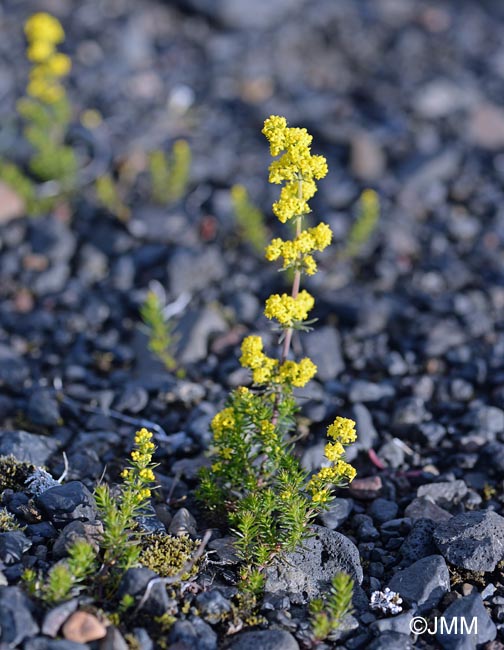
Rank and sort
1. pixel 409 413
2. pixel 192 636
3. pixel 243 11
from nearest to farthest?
pixel 192 636 < pixel 409 413 < pixel 243 11

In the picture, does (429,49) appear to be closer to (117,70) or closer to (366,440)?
(117,70)

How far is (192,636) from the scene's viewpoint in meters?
4.27

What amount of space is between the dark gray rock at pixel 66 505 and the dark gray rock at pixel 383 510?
6.27ft

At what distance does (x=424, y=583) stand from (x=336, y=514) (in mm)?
806

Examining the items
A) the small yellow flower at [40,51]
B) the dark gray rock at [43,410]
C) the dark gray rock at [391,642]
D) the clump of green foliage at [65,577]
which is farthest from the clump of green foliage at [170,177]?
the dark gray rock at [391,642]

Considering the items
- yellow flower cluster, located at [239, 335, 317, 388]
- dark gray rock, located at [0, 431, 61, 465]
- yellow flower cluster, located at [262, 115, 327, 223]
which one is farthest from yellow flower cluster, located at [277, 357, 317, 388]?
dark gray rock, located at [0, 431, 61, 465]

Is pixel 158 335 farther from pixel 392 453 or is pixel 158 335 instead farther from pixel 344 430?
pixel 344 430

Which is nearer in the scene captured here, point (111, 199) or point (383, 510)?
point (383, 510)

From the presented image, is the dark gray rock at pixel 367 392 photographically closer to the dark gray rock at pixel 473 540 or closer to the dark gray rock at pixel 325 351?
the dark gray rock at pixel 325 351

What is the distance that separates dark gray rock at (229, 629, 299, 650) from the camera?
4.22m

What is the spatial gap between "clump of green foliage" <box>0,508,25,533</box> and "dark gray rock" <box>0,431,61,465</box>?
2.14 ft

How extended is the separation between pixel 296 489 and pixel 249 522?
0.34m

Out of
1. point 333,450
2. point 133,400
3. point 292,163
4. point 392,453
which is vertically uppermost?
point 292,163

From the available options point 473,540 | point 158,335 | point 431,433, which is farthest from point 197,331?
point 473,540
